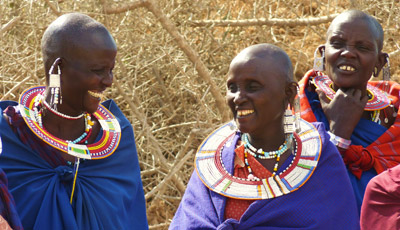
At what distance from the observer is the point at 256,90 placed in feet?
12.4

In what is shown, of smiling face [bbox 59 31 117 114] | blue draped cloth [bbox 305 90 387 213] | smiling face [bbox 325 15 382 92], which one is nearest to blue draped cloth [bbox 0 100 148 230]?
smiling face [bbox 59 31 117 114]

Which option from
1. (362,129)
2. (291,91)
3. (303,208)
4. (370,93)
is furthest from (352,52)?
(303,208)

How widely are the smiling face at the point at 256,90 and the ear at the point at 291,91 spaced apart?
21 millimetres

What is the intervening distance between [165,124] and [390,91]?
2.53 m

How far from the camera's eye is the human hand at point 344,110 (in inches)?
187

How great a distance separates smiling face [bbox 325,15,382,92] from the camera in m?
4.82

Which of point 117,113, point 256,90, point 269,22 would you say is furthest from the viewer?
point 269,22

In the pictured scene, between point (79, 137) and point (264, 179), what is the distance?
3.42 ft

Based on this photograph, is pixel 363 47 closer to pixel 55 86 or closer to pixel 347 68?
pixel 347 68

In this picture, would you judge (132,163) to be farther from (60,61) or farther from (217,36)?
(217,36)

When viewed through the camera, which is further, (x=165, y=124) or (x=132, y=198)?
(x=165, y=124)

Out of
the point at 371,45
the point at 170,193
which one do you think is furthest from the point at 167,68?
the point at 371,45

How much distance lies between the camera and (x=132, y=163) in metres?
4.29

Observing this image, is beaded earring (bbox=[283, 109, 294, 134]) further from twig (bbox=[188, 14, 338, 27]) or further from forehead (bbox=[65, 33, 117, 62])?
twig (bbox=[188, 14, 338, 27])
